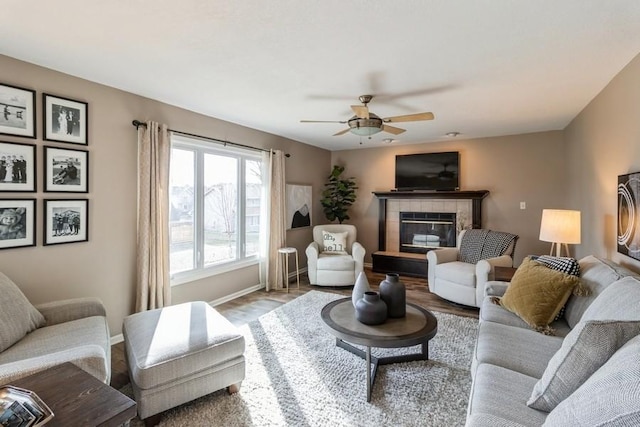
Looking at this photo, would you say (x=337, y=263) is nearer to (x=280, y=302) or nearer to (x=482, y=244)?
(x=280, y=302)

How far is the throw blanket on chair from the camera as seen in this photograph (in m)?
4.18

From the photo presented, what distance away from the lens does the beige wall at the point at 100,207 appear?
2473 mm

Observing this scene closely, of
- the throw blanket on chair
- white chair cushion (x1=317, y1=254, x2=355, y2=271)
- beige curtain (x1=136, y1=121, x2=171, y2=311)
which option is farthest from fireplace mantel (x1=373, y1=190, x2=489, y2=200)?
beige curtain (x1=136, y1=121, x2=171, y2=311)

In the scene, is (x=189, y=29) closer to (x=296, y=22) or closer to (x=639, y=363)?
(x=296, y=22)

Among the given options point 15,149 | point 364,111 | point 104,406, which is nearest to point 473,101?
point 364,111

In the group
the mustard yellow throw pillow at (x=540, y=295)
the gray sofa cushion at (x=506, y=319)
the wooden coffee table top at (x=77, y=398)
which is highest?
the mustard yellow throw pillow at (x=540, y=295)

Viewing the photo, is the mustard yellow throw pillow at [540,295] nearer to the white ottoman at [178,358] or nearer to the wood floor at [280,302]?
the wood floor at [280,302]

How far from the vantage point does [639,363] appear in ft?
3.10

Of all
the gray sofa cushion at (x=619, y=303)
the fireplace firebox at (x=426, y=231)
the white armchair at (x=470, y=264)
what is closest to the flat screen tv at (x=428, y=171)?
the fireplace firebox at (x=426, y=231)

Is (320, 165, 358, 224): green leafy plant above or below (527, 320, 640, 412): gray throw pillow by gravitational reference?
above

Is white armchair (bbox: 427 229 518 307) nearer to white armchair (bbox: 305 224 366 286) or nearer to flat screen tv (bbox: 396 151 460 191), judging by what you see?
white armchair (bbox: 305 224 366 286)

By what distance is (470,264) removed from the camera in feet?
14.0

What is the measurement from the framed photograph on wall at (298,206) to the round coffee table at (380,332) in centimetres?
285

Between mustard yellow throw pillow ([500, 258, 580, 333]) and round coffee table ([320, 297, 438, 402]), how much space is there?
2.01 ft
